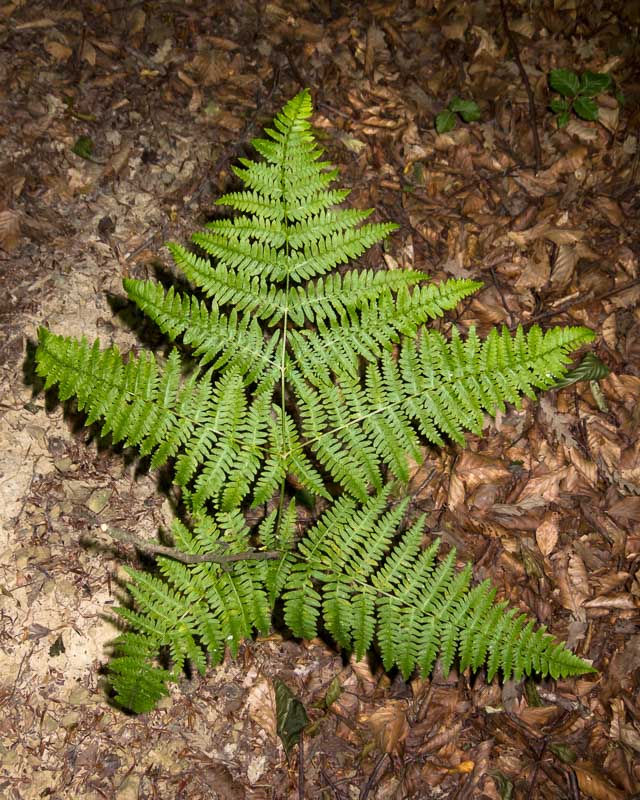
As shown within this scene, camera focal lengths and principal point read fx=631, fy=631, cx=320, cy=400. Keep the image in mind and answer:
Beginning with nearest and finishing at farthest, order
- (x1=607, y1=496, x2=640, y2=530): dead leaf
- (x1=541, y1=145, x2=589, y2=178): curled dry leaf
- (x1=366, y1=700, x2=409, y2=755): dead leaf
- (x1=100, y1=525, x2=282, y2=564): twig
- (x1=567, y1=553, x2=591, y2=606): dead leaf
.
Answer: (x1=100, y1=525, x2=282, y2=564): twig
(x1=366, y1=700, x2=409, y2=755): dead leaf
(x1=567, y1=553, x2=591, y2=606): dead leaf
(x1=607, y1=496, x2=640, y2=530): dead leaf
(x1=541, y1=145, x2=589, y2=178): curled dry leaf

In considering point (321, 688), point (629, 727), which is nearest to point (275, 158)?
point (321, 688)

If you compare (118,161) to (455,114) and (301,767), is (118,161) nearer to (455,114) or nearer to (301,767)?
(455,114)

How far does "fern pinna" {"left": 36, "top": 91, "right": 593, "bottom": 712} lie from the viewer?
8.83 ft

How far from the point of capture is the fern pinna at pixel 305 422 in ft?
8.83

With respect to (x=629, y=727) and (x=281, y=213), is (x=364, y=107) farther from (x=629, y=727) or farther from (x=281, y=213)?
(x=629, y=727)

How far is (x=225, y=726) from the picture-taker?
11.1ft

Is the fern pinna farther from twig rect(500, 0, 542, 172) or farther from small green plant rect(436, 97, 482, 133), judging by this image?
twig rect(500, 0, 542, 172)

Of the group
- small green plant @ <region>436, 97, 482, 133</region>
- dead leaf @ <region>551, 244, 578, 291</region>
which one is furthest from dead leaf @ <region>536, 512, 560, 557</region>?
small green plant @ <region>436, 97, 482, 133</region>

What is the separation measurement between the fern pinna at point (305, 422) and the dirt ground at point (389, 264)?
2.97 feet

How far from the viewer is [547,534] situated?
153 inches

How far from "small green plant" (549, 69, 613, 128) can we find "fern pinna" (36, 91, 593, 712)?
291 centimetres

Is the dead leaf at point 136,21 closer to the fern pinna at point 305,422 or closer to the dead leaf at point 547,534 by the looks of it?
the fern pinna at point 305,422

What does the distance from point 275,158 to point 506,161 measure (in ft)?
8.37

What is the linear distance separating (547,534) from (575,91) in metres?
3.40
